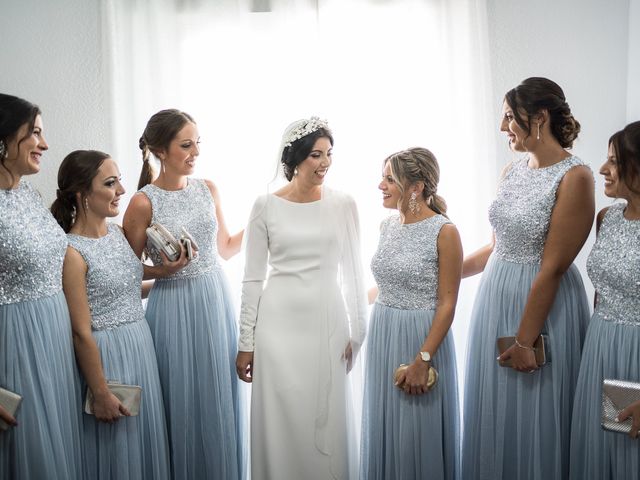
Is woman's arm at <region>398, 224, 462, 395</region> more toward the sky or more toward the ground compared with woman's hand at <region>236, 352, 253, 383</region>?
more toward the sky

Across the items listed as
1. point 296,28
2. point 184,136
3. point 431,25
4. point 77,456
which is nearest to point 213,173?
point 184,136

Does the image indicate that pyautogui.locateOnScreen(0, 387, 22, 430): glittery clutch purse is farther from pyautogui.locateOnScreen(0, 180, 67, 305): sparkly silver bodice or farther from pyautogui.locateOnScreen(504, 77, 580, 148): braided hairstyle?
pyautogui.locateOnScreen(504, 77, 580, 148): braided hairstyle

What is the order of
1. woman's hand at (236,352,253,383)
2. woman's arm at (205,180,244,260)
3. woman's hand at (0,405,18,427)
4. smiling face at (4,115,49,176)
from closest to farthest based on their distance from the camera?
woman's hand at (0,405,18,427), smiling face at (4,115,49,176), woman's hand at (236,352,253,383), woman's arm at (205,180,244,260)

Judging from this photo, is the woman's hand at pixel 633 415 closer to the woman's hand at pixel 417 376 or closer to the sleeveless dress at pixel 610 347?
the sleeveless dress at pixel 610 347

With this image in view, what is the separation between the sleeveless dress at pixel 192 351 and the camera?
307 cm

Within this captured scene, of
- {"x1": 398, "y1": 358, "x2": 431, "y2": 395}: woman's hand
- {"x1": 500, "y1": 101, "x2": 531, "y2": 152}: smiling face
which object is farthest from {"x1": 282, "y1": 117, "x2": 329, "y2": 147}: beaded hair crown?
{"x1": 398, "y1": 358, "x2": 431, "y2": 395}: woman's hand

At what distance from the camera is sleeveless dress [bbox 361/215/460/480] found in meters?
2.80

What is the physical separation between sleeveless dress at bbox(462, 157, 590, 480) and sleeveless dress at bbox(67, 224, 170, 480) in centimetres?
130

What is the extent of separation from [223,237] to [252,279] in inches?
17.5

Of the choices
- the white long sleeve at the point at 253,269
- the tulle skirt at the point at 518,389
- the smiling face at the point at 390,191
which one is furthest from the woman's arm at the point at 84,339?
the tulle skirt at the point at 518,389

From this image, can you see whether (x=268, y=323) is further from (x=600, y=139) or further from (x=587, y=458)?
(x=600, y=139)

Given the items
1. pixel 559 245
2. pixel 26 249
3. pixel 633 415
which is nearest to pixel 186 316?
pixel 26 249

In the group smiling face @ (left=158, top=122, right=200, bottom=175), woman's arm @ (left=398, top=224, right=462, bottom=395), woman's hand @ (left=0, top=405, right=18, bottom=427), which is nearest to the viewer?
woman's hand @ (left=0, top=405, right=18, bottom=427)

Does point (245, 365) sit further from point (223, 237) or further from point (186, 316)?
point (223, 237)
